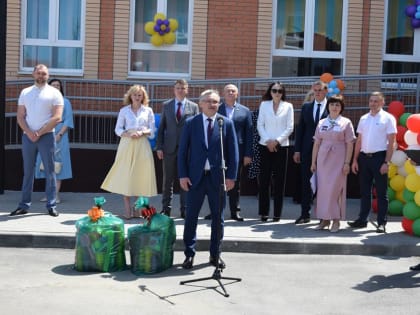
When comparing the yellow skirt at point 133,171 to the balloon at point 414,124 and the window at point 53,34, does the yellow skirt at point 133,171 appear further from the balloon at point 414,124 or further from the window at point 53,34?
the window at point 53,34

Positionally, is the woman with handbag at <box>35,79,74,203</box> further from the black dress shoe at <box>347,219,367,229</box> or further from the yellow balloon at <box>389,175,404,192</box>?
the yellow balloon at <box>389,175,404,192</box>

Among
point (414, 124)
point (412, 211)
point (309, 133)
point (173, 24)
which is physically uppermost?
point (173, 24)

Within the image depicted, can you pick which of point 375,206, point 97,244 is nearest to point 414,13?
point 375,206

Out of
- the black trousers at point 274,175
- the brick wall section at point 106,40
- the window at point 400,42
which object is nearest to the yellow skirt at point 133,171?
the black trousers at point 274,175

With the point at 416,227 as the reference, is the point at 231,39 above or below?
above

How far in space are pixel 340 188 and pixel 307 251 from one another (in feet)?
3.84

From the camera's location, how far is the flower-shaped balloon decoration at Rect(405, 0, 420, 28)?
13.9 metres

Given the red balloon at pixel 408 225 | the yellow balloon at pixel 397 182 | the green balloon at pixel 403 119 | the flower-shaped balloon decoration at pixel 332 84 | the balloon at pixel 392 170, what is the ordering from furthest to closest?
1. the flower-shaped balloon decoration at pixel 332 84
2. the green balloon at pixel 403 119
3. the balloon at pixel 392 170
4. the yellow balloon at pixel 397 182
5. the red balloon at pixel 408 225

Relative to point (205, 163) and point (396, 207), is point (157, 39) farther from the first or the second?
point (205, 163)

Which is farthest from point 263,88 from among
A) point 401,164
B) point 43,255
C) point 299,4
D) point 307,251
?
point 43,255

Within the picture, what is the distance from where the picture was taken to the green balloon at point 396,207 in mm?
11023

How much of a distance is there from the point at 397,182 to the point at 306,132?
1.64 meters

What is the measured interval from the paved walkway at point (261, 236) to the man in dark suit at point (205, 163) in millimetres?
1013

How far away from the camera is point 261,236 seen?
30.7ft
